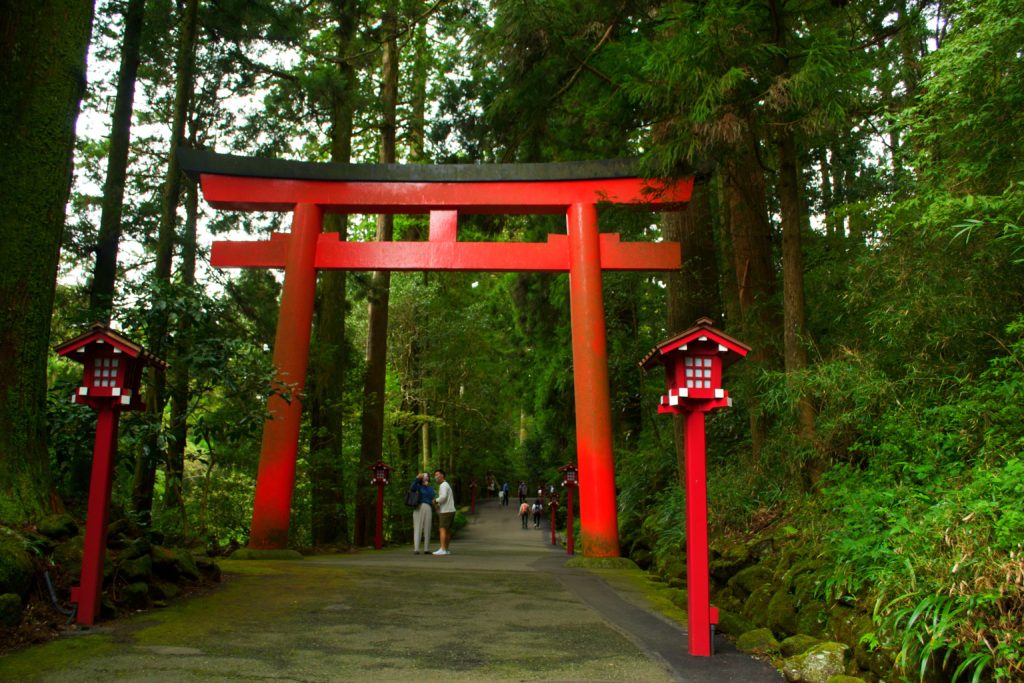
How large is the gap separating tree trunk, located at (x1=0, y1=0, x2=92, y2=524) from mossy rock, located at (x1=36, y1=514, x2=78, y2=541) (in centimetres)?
9

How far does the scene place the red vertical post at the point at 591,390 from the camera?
10.3m

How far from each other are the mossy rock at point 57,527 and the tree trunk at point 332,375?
7769 mm

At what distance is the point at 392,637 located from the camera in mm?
5648

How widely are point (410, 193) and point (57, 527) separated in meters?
6.61

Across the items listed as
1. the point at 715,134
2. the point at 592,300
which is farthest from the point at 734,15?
the point at 592,300

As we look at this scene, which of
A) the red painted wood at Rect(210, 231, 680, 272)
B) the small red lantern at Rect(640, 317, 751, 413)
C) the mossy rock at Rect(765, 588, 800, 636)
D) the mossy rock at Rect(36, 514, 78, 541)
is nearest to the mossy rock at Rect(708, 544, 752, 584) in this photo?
the mossy rock at Rect(765, 588, 800, 636)

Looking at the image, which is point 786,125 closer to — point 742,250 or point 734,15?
point 734,15

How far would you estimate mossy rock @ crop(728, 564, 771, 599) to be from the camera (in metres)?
6.73

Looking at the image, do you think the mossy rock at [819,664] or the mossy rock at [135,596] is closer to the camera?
the mossy rock at [819,664]

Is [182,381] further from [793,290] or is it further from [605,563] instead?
[793,290]

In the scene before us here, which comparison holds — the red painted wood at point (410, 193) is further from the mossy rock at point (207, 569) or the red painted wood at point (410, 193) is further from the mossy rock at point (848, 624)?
the mossy rock at point (848, 624)

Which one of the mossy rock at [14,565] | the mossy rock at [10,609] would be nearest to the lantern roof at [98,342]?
the mossy rock at [14,565]

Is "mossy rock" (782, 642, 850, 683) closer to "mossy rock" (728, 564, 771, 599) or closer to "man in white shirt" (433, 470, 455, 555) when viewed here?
"mossy rock" (728, 564, 771, 599)

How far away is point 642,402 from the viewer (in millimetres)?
15961
